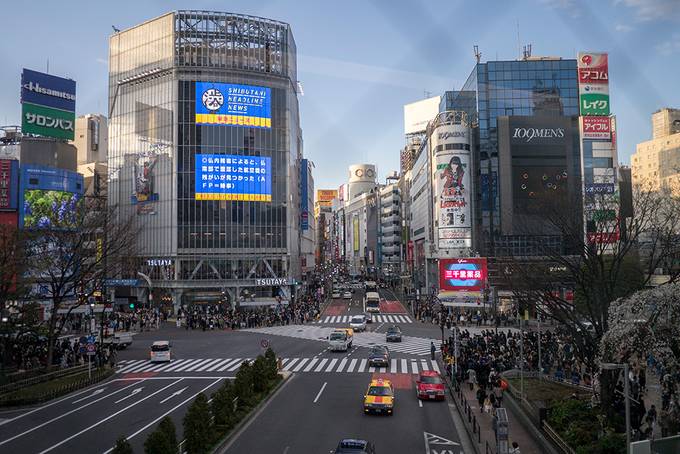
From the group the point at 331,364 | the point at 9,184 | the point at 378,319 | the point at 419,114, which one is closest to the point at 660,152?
the point at 419,114

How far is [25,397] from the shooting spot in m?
27.5

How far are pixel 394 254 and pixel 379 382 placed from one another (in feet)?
453

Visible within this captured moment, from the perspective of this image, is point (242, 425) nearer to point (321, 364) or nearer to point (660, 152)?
point (321, 364)

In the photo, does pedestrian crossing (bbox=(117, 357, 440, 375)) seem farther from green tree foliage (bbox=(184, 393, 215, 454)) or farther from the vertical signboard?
the vertical signboard

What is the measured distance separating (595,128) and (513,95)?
40.9 feet

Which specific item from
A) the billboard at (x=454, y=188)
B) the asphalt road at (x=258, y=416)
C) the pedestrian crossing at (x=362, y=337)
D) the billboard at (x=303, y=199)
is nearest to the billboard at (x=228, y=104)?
the billboard at (x=454, y=188)

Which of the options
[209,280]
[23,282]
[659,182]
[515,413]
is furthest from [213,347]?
[659,182]

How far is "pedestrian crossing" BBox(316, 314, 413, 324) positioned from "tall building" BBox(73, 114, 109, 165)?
264 ft

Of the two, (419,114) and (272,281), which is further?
(419,114)

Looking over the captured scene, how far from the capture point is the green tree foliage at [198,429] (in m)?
18.1

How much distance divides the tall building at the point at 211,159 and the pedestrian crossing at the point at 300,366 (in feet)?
130

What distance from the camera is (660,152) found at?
12669cm

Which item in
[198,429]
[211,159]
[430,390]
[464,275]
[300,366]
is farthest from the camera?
[211,159]

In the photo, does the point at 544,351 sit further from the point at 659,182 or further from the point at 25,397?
the point at 659,182
